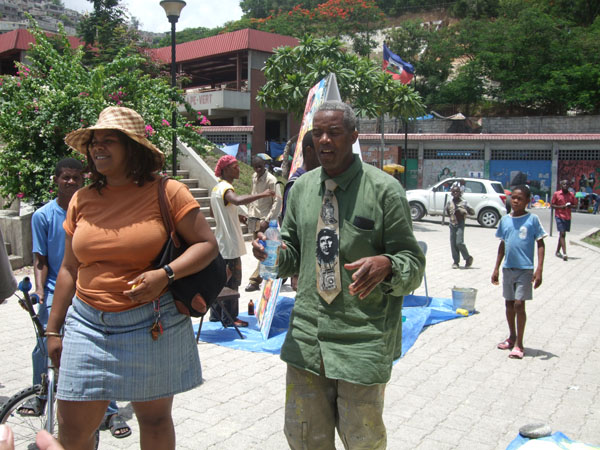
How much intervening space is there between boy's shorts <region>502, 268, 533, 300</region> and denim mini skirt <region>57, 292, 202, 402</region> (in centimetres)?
414

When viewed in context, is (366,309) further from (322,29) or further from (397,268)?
(322,29)

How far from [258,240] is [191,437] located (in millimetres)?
1869

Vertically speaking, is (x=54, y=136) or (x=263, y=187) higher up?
(x=54, y=136)

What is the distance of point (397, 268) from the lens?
8.05 ft

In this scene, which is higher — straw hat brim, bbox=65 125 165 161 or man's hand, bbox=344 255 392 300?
straw hat brim, bbox=65 125 165 161

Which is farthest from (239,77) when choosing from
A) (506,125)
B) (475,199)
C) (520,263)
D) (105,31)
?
(520,263)

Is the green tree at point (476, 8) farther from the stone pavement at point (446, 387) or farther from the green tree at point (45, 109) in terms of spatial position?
the stone pavement at point (446, 387)

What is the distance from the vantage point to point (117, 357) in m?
2.48

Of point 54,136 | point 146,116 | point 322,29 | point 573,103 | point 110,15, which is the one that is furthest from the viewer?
point 322,29

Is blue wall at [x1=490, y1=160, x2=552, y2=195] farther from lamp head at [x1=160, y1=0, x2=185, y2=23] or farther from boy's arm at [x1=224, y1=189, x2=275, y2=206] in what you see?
boy's arm at [x1=224, y1=189, x2=275, y2=206]

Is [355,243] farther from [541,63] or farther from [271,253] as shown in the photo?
[541,63]

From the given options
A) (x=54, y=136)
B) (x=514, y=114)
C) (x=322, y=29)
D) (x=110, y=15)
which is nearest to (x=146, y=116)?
(x=54, y=136)

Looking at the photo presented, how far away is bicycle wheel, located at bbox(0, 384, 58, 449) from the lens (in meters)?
3.46

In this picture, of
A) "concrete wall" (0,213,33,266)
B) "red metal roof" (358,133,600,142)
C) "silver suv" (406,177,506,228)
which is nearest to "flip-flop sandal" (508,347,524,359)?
"concrete wall" (0,213,33,266)
